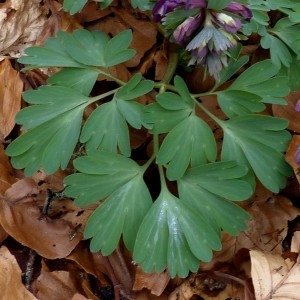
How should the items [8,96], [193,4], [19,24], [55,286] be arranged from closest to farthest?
[193,4] < [55,286] < [8,96] < [19,24]

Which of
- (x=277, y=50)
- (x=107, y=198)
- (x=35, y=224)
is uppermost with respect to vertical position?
(x=277, y=50)

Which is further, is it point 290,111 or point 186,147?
point 290,111

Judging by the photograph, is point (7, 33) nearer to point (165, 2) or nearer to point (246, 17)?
point (165, 2)

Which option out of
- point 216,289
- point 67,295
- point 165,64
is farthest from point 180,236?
point 165,64

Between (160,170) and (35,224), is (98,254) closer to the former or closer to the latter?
(35,224)

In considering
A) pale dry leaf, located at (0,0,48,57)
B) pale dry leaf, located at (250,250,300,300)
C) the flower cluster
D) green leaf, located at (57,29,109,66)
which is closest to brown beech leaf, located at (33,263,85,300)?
pale dry leaf, located at (250,250,300,300)

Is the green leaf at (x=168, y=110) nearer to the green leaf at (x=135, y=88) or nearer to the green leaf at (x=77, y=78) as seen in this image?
the green leaf at (x=135, y=88)

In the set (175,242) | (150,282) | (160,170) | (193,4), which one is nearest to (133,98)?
(160,170)

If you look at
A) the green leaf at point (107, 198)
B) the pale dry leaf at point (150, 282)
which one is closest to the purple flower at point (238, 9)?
the green leaf at point (107, 198)
